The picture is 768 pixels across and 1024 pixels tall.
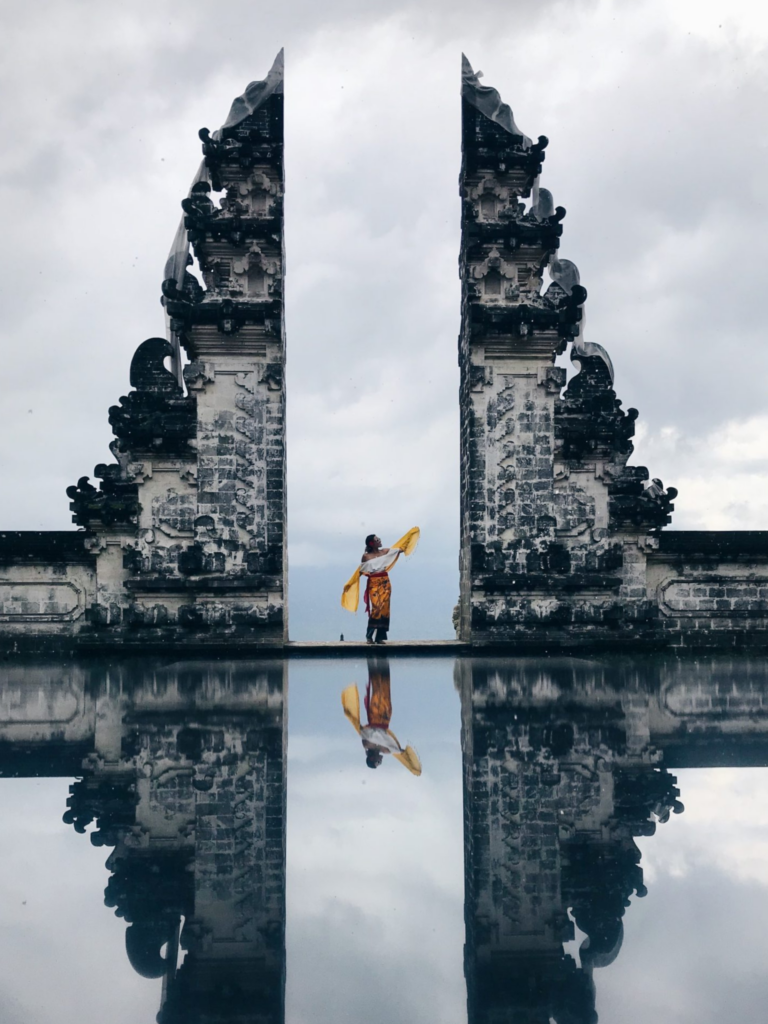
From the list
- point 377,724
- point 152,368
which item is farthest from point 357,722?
point 152,368

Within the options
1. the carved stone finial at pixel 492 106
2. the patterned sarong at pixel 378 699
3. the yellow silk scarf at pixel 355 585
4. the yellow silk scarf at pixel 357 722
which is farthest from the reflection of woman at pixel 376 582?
the carved stone finial at pixel 492 106

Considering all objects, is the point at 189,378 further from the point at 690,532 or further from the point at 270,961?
the point at 270,961

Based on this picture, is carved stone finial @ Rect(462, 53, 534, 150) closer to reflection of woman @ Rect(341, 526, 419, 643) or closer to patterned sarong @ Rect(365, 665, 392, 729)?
reflection of woman @ Rect(341, 526, 419, 643)

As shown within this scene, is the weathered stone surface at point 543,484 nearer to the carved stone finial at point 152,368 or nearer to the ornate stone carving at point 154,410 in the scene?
the ornate stone carving at point 154,410

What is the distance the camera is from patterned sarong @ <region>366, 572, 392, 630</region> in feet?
45.2

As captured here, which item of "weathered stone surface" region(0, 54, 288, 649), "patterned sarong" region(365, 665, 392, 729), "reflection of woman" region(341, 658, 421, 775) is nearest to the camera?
"reflection of woman" region(341, 658, 421, 775)

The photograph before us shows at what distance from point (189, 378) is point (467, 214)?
16.1 feet

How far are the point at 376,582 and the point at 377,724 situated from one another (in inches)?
280

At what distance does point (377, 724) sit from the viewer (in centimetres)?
670

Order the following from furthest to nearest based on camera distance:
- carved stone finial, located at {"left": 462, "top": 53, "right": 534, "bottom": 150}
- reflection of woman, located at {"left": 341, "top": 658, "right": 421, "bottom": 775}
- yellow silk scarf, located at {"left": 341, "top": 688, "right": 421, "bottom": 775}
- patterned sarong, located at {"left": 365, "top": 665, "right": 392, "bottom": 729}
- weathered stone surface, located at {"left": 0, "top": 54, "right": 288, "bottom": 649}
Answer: carved stone finial, located at {"left": 462, "top": 53, "right": 534, "bottom": 150}, weathered stone surface, located at {"left": 0, "top": 54, "right": 288, "bottom": 649}, patterned sarong, located at {"left": 365, "top": 665, "right": 392, "bottom": 729}, reflection of woman, located at {"left": 341, "top": 658, "right": 421, "bottom": 775}, yellow silk scarf, located at {"left": 341, "top": 688, "right": 421, "bottom": 775}

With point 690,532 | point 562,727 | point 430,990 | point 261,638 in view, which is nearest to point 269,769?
point 562,727

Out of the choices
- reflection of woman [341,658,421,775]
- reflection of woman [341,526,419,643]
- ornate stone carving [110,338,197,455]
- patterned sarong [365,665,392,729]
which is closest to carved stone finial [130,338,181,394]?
ornate stone carving [110,338,197,455]

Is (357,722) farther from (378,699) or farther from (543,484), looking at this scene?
(543,484)

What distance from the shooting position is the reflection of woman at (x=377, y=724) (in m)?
5.49
